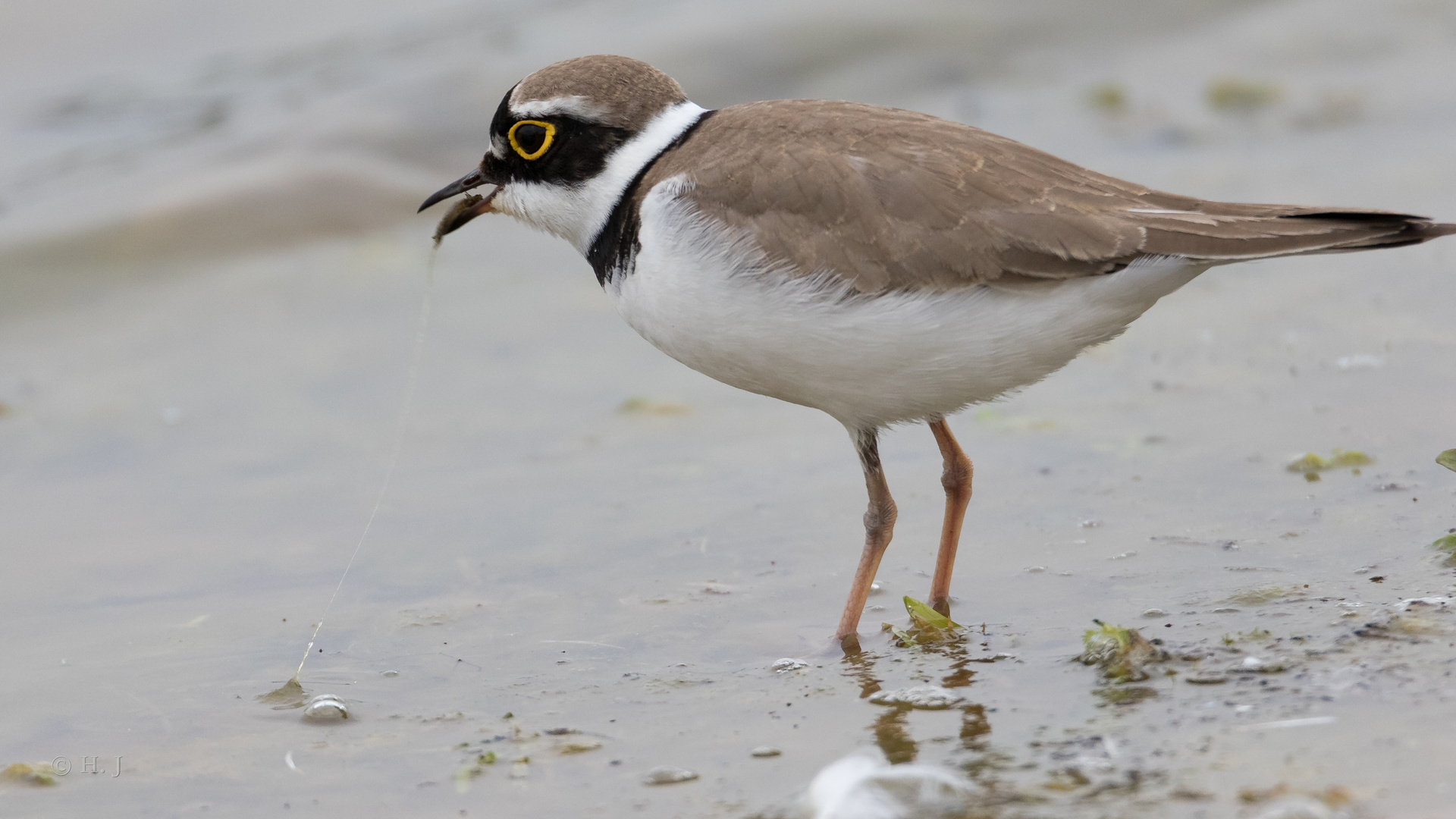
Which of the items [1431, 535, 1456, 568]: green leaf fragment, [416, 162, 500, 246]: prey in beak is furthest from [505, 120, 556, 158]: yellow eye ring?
[1431, 535, 1456, 568]: green leaf fragment

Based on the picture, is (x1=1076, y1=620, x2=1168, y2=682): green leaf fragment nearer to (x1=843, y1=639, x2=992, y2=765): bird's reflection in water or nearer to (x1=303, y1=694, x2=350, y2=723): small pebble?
(x1=843, y1=639, x2=992, y2=765): bird's reflection in water

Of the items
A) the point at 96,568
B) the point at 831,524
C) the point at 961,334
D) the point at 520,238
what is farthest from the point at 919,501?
the point at 520,238

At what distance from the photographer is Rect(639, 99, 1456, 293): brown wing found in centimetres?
489

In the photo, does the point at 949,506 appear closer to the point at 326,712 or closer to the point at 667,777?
the point at 667,777

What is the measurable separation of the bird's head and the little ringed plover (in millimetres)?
170

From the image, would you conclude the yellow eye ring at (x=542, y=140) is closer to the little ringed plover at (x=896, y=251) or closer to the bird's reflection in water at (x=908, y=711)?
the little ringed plover at (x=896, y=251)

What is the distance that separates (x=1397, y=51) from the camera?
12.2m

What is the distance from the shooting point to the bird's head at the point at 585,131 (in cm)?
564

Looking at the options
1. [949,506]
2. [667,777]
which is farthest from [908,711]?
Answer: [949,506]

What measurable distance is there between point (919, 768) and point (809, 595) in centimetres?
201

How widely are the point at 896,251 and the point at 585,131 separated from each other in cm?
141

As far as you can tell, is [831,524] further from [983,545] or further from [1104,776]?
[1104,776]

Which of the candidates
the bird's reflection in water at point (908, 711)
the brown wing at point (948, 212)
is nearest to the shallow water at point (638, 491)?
the bird's reflection in water at point (908, 711)

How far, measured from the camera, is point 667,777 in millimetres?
4359
